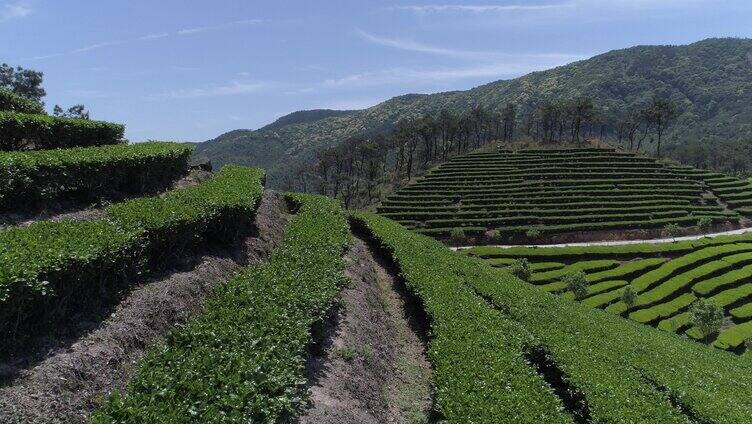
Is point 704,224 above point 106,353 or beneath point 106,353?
beneath

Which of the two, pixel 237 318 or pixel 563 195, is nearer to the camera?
pixel 237 318

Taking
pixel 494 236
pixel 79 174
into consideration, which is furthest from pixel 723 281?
pixel 79 174

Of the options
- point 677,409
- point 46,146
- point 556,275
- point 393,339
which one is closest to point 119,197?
point 46,146

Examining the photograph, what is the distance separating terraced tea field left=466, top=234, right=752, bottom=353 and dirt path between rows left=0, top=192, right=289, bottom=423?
116ft

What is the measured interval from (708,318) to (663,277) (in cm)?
1260

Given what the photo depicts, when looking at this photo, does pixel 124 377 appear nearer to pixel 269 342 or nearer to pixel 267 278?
pixel 269 342

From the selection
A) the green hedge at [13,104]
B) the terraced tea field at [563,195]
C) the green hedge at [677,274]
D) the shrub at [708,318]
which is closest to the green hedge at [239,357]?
the green hedge at [13,104]

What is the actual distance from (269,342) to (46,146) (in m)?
15.7

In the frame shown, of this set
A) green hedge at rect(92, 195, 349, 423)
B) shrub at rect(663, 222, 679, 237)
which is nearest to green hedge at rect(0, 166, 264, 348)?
green hedge at rect(92, 195, 349, 423)

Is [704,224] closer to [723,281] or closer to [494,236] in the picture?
[494,236]

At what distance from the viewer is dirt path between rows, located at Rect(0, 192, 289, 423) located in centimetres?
755

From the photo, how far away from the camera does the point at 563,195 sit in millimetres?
83062

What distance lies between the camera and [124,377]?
918 centimetres

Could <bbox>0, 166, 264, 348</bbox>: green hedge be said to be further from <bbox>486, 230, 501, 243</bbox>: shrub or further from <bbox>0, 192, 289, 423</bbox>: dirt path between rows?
<bbox>486, 230, 501, 243</bbox>: shrub
